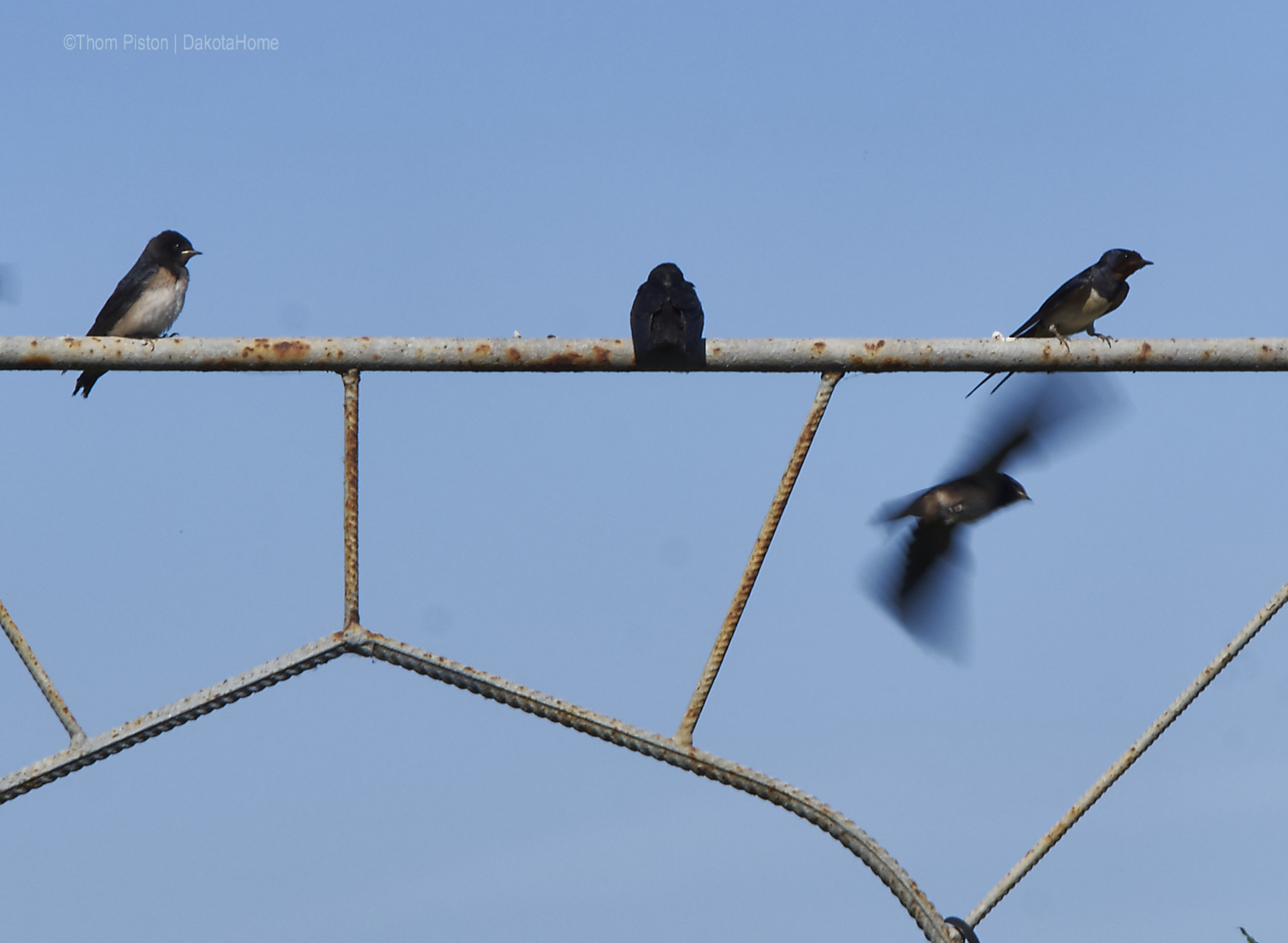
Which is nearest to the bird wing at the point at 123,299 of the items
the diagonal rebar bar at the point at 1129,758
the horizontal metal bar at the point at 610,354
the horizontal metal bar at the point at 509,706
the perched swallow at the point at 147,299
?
the perched swallow at the point at 147,299

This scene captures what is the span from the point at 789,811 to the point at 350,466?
1.95m

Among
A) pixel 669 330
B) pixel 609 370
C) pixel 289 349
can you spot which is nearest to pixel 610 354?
pixel 609 370

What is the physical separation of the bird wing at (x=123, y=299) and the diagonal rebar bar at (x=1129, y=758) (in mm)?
7749

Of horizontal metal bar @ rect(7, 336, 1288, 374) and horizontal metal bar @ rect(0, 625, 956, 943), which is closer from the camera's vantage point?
horizontal metal bar @ rect(0, 625, 956, 943)

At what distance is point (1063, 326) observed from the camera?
33.9ft

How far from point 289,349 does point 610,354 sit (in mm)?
1152

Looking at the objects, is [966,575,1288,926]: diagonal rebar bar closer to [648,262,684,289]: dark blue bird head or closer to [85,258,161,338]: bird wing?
[648,262,684,289]: dark blue bird head

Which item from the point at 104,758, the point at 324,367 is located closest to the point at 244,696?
the point at 104,758

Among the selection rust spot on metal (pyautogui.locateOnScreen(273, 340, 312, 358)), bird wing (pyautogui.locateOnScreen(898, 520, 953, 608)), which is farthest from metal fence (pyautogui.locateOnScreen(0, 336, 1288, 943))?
bird wing (pyautogui.locateOnScreen(898, 520, 953, 608))

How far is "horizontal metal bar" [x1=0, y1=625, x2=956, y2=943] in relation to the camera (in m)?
4.96

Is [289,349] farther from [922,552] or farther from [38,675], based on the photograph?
[922,552]

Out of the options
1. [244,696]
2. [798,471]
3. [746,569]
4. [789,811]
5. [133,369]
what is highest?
[133,369]

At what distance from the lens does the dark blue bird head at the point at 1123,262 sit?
34.2 feet

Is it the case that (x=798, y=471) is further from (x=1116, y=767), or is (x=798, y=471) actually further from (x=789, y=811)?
(x=1116, y=767)
